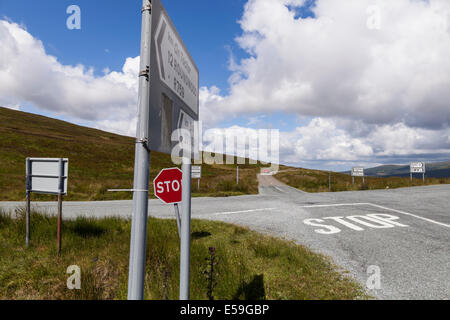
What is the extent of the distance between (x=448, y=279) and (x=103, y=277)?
545cm

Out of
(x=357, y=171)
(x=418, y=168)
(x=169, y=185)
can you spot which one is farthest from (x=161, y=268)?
(x=418, y=168)

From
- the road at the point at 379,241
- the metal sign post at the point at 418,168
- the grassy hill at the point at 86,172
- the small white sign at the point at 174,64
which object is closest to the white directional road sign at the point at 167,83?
the small white sign at the point at 174,64

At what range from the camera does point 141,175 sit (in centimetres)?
146

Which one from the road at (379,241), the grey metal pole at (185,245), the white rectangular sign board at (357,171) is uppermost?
the white rectangular sign board at (357,171)

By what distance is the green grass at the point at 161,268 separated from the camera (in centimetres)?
328

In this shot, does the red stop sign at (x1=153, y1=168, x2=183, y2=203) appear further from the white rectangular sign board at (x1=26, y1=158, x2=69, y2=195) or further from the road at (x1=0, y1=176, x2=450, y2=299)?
the white rectangular sign board at (x1=26, y1=158, x2=69, y2=195)

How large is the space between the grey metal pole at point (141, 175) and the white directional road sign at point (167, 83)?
35 mm

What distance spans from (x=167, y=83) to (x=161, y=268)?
320 centimetres

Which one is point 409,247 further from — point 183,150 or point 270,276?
point 183,150

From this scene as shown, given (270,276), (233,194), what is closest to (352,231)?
(270,276)

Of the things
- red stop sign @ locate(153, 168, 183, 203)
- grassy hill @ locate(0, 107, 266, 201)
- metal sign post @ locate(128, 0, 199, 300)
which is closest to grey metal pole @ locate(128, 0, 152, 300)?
metal sign post @ locate(128, 0, 199, 300)

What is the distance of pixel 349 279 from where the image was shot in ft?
12.2

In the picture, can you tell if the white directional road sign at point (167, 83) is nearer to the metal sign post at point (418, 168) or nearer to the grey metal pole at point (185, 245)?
the grey metal pole at point (185, 245)

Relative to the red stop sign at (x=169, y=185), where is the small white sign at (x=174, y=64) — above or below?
above
